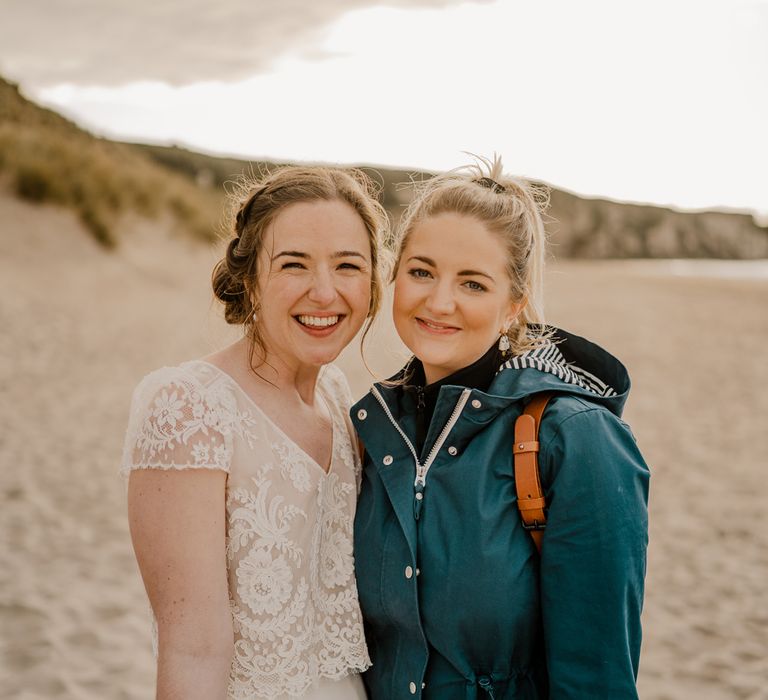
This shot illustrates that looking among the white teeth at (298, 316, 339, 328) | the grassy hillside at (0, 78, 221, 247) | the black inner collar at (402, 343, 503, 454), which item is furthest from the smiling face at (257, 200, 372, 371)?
the grassy hillside at (0, 78, 221, 247)

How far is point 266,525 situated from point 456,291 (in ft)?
2.85

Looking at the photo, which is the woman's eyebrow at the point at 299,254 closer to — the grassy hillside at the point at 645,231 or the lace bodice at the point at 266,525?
the lace bodice at the point at 266,525

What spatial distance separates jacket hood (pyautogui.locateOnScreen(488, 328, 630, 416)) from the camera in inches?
78.7

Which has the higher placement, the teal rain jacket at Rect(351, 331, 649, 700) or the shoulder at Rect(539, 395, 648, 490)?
the shoulder at Rect(539, 395, 648, 490)

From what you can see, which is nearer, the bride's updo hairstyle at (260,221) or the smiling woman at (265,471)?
the smiling woman at (265,471)

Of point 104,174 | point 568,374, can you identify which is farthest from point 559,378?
point 104,174

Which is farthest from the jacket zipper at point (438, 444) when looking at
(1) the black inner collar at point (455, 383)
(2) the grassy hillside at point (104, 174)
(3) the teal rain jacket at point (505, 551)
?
(2) the grassy hillside at point (104, 174)

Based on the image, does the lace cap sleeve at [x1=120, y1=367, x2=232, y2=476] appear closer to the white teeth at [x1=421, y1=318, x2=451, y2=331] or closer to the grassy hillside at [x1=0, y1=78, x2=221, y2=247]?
the white teeth at [x1=421, y1=318, x2=451, y2=331]

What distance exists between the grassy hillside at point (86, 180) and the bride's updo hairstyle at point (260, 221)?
61.5 ft

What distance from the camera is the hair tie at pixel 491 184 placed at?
235 centimetres

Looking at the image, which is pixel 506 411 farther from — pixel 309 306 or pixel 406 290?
pixel 309 306

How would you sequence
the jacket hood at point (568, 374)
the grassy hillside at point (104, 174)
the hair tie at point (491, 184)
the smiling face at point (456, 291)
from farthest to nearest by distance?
the grassy hillside at point (104, 174), the hair tie at point (491, 184), the smiling face at point (456, 291), the jacket hood at point (568, 374)

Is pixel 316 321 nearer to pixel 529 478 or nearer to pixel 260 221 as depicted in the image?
pixel 260 221

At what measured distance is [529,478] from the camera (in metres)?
1.88
